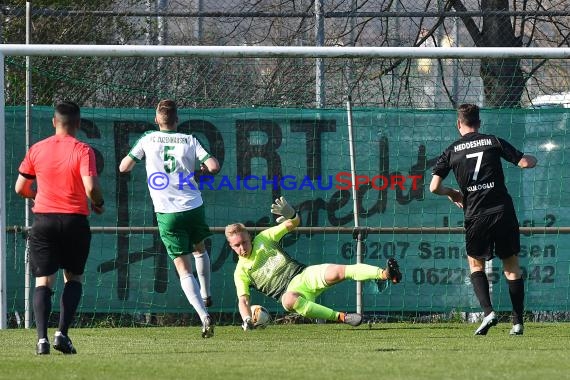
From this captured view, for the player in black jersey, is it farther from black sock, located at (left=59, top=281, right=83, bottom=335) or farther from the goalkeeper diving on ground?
black sock, located at (left=59, top=281, right=83, bottom=335)

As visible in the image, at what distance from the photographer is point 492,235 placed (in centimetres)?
927

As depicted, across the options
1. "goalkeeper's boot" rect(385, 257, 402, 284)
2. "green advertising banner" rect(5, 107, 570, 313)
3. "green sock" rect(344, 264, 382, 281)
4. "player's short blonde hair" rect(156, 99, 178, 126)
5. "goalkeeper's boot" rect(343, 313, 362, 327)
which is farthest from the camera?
"green advertising banner" rect(5, 107, 570, 313)

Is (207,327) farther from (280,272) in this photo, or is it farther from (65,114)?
(65,114)

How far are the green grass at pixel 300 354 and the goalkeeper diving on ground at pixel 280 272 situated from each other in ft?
0.81

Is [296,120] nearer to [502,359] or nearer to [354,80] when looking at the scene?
[354,80]

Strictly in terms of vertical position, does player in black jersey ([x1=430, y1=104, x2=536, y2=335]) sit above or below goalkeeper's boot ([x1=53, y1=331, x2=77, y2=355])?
above

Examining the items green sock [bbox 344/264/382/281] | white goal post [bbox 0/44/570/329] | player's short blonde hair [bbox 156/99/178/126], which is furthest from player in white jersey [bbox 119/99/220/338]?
green sock [bbox 344/264/382/281]

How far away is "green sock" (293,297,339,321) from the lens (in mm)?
10047

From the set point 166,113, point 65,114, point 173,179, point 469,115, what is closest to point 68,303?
point 65,114

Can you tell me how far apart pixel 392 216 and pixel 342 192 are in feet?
1.81

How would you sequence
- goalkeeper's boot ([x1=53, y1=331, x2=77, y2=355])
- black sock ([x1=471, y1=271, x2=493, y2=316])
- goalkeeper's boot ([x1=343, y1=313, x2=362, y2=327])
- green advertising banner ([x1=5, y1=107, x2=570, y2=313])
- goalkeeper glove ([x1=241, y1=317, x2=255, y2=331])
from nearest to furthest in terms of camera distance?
goalkeeper's boot ([x1=53, y1=331, x2=77, y2=355]) → black sock ([x1=471, y1=271, x2=493, y2=316]) → goalkeeper's boot ([x1=343, y1=313, x2=362, y2=327]) → goalkeeper glove ([x1=241, y1=317, x2=255, y2=331]) → green advertising banner ([x1=5, y1=107, x2=570, y2=313])

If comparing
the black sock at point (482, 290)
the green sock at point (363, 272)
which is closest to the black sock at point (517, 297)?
the black sock at point (482, 290)

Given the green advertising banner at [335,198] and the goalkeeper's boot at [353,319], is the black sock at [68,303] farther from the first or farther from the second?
the green advertising banner at [335,198]

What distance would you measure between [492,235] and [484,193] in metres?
0.33
